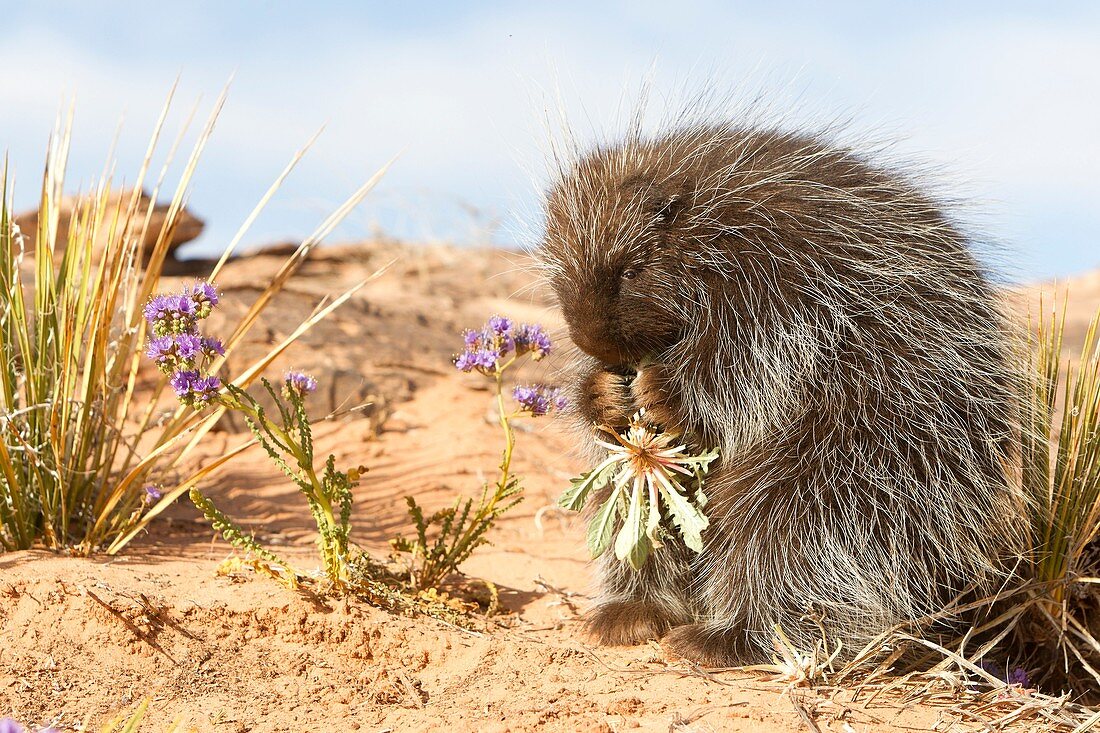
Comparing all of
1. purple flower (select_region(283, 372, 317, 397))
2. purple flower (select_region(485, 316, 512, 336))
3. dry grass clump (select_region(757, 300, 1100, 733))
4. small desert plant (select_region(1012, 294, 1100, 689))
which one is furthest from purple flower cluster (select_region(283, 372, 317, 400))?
small desert plant (select_region(1012, 294, 1100, 689))

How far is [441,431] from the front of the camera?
561 centimetres

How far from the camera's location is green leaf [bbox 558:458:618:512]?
2.90 meters

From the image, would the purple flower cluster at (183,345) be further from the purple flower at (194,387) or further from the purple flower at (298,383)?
the purple flower at (298,383)

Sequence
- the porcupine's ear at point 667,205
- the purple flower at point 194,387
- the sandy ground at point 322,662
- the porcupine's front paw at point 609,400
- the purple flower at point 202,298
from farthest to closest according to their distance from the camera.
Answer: the porcupine's front paw at point 609,400 → the porcupine's ear at point 667,205 → the purple flower at point 202,298 → the purple flower at point 194,387 → the sandy ground at point 322,662

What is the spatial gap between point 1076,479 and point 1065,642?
20.4 inches

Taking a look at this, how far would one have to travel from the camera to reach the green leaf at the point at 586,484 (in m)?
2.90

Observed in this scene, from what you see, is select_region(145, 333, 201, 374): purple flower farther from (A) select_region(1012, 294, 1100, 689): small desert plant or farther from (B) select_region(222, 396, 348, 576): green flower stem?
(A) select_region(1012, 294, 1100, 689): small desert plant

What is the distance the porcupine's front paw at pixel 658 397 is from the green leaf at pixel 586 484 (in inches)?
7.6

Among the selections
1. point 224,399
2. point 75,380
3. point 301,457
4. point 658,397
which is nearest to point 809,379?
point 658,397

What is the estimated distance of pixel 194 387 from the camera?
2555mm

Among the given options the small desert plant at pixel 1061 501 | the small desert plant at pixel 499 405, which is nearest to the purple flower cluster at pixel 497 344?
the small desert plant at pixel 499 405

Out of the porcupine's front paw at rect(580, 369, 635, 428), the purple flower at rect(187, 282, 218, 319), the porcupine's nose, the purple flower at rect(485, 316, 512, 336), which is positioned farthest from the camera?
the purple flower at rect(485, 316, 512, 336)

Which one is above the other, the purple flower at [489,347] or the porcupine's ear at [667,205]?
the porcupine's ear at [667,205]

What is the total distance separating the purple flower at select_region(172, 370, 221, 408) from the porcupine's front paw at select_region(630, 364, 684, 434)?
1239mm
